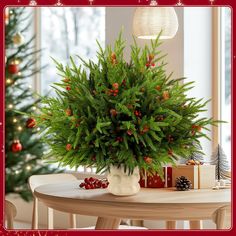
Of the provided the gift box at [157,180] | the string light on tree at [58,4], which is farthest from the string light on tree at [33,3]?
the gift box at [157,180]

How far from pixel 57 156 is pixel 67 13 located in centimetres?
359

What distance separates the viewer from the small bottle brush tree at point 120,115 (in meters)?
2.55

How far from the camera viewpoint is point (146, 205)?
8.41ft

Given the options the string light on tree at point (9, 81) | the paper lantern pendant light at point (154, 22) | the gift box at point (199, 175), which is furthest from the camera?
the string light on tree at point (9, 81)

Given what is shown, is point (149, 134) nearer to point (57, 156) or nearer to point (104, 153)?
point (104, 153)

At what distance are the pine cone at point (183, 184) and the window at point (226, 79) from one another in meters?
1.53

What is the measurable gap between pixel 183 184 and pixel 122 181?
0.41 meters

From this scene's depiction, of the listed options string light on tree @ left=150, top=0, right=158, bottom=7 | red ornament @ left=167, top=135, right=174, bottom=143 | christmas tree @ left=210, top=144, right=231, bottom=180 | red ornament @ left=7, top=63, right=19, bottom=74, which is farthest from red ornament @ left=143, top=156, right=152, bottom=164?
red ornament @ left=7, top=63, right=19, bottom=74

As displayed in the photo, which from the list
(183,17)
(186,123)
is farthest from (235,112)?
(183,17)

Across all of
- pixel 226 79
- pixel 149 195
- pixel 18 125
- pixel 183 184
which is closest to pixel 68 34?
pixel 18 125

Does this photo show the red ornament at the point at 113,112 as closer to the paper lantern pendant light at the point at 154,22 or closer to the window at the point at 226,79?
the paper lantern pendant light at the point at 154,22

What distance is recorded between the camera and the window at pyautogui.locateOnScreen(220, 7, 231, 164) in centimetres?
453

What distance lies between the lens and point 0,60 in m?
2.36

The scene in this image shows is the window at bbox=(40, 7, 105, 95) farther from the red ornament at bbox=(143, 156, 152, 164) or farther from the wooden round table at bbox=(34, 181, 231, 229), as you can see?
the red ornament at bbox=(143, 156, 152, 164)
